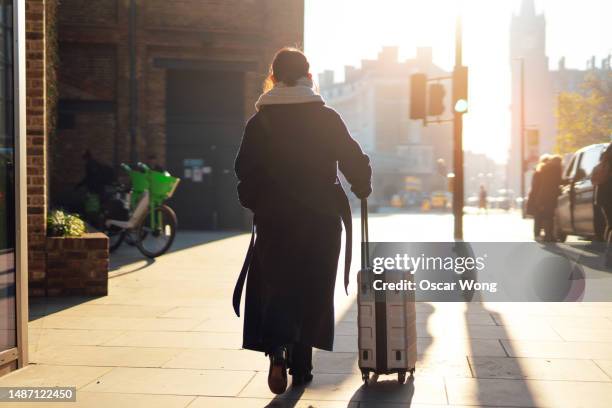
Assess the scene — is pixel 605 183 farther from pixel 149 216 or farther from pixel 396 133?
pixel 396 133

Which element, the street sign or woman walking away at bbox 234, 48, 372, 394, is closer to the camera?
woman walking away at bbox 234, 48, 372, 394

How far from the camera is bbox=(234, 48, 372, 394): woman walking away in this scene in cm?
447

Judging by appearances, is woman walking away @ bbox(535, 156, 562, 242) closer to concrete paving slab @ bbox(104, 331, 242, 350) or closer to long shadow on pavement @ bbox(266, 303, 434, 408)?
long shadow on pavement @ bbox(266, 303, 434, 408)

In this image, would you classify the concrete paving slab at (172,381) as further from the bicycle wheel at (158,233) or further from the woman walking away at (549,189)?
the woman walking away at (549,189)

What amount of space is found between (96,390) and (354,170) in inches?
70.4

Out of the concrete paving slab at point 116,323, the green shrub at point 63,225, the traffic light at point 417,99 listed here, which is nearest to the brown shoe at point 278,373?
the concrete paving slab at point 116,323

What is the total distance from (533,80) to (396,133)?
80.3 metres

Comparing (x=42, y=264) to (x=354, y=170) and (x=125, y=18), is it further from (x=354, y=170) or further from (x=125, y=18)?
(x=125, y=18)

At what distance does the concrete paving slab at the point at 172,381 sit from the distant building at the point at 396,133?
72.3m

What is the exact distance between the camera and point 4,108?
15.9ft

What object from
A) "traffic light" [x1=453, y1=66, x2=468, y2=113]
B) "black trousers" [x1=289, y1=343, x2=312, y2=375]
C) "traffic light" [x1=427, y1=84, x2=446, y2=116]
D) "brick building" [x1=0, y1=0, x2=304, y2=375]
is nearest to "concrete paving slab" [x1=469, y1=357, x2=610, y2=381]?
"black trousers" [x1=289, y1=343, x2=312, y2=375]

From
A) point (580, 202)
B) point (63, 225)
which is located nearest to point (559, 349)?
point (63, 225)

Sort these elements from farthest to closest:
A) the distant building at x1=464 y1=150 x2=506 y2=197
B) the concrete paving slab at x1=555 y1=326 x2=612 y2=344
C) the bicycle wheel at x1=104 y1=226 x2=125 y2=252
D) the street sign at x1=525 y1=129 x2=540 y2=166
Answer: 1. the distant building at x1=464 y1=150 x2=506 y2=197
2. the street sign at x1=525 y1=129 x2=540 y2=166
3. the bicycle wheel at x1=104 y1=226 x2=125 y2=252
4. the concrete paving slab at x1=555 y1=326 x2=612 y2=344

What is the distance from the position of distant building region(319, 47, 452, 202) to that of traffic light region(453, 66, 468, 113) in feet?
210
